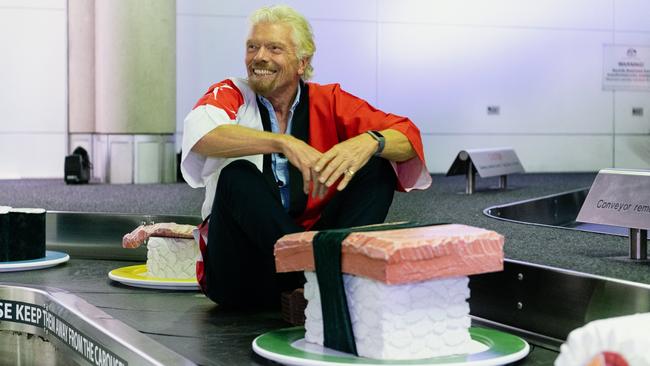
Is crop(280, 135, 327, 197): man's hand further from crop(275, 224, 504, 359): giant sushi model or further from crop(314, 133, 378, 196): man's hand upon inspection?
→ crop(275, 224, 504, 359): giant sushi model

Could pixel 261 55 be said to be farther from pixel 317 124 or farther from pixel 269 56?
pixel 317 124

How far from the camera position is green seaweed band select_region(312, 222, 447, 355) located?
87.0 inches

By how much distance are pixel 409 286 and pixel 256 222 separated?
2.10 feet

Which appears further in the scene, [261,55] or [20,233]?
→ [20,233]

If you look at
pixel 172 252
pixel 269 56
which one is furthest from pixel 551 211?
pixel 269 56

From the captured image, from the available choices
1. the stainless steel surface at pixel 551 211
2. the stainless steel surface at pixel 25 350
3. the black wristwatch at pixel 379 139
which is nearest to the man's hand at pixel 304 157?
the black wristwatch at pixel 379 139

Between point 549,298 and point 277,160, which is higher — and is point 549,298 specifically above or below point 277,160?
below

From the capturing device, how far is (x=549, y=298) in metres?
2.73

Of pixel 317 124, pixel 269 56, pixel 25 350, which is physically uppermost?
pixel 269 56

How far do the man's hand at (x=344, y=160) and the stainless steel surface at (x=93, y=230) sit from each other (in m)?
2.07

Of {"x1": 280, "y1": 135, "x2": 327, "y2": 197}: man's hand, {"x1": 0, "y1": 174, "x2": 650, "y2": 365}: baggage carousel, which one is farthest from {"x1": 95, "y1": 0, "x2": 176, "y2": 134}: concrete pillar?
{"x1": 280, "y1": 135, "x2": 327, "y2": 197}: man's hand

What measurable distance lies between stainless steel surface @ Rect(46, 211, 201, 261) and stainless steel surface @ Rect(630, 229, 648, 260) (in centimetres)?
214

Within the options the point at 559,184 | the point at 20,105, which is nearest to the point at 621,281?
the point at 559,184

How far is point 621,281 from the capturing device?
248cm
